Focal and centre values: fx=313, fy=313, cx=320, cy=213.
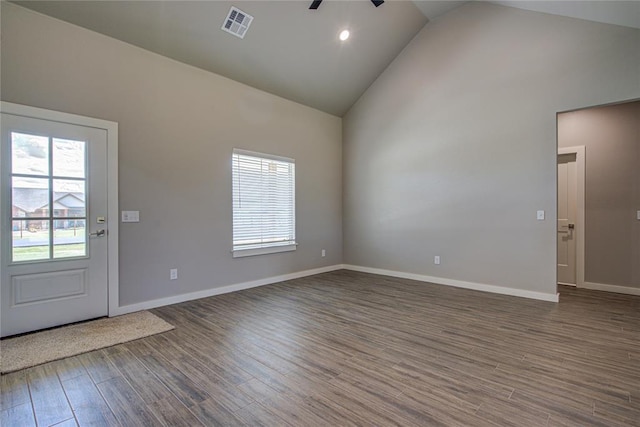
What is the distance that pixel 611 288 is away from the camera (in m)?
4.48

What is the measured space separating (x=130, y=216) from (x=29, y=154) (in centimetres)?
102

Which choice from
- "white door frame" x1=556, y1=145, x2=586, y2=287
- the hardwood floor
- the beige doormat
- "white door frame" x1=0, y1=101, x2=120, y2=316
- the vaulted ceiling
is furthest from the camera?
"white door frame" x1=556, y1=145, x2=586, y2=287

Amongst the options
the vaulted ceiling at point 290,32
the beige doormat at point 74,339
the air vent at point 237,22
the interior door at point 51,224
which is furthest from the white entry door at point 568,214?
the interior door at point 51,224

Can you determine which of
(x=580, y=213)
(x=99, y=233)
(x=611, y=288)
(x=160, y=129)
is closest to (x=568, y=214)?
(x=580, y=213)

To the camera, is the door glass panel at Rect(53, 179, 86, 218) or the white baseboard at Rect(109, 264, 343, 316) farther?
the white baseboard at Rect(109, 264, 343, 316)

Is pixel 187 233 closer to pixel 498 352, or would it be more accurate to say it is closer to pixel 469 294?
pixel 498 352

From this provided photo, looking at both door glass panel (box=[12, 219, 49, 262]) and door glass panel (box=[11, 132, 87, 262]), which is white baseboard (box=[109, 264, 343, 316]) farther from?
door glass panel (box=[12, 219, 49, 262])

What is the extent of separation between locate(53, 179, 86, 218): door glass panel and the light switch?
1.17ft

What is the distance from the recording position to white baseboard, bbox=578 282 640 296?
4324 millimetres

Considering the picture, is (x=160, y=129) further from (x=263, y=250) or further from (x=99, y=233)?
(x=263, y=250)

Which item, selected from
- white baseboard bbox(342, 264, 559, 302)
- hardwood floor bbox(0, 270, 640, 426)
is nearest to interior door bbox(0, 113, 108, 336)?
hardwood floor bbox(0, 270, 640, 426)

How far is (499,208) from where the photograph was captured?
14.3 ft

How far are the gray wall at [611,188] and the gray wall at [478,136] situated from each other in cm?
103

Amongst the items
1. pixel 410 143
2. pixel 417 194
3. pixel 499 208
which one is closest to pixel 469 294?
pixel 499 208
